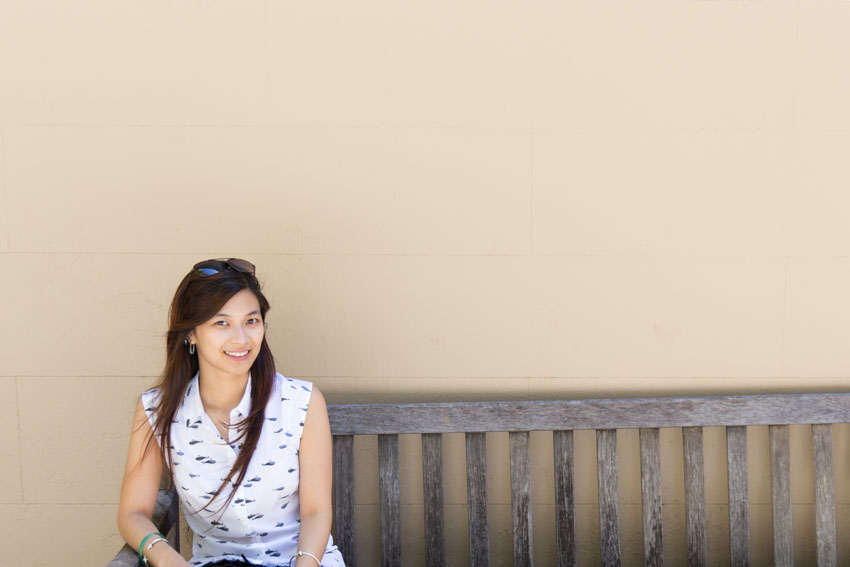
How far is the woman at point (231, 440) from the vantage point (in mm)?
2080

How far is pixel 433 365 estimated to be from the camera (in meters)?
2.66

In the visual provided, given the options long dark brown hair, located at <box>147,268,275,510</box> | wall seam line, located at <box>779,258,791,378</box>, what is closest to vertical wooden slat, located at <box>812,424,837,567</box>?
wall seam line, located at <box>779,258,791,378</box>

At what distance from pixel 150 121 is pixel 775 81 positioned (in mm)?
2287

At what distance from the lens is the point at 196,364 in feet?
7.45

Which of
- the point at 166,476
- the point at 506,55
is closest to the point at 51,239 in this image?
the point at 166,476

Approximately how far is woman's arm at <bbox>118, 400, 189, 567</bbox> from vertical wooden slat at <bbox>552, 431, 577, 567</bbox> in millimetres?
1357

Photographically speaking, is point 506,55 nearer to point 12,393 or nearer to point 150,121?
point 150,121

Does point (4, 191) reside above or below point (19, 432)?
above

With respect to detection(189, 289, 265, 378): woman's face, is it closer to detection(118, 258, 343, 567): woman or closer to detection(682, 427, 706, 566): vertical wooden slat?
detection(118, 258, 343, 567): woman

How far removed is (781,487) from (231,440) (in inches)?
76.9

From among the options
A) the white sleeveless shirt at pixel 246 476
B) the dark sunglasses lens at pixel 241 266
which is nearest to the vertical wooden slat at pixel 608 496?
the white sleeveless shirt at pixel 246 476

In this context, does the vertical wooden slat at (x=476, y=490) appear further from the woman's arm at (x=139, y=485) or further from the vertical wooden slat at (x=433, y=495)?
the woman's arm at (x=139, y=485)

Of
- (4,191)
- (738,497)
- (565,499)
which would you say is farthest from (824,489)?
(4,191)

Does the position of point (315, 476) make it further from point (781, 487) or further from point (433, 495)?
point (781, 487)
